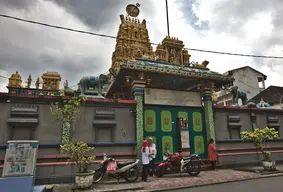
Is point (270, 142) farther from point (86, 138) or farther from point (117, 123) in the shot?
point (86, 138)

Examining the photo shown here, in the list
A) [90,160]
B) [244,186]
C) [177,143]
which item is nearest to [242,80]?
[177,143]

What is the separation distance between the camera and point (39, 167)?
8.11m

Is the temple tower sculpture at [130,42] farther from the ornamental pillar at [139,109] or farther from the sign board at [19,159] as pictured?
the sign board at [19,159]

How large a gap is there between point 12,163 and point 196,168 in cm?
781

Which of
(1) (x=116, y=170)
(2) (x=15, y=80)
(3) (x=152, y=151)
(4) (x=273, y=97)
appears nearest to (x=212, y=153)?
(3) (x=152, y=151)

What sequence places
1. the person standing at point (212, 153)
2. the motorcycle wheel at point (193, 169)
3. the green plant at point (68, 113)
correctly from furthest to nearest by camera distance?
1. the person standing at point (212, 153)
2. the motorcycle wheel at point (193, 169)
3. the green plant at point (68, 113)

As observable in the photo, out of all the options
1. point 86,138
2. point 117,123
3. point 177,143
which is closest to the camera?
point 86,138

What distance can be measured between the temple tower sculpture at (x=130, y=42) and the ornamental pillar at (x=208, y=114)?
25103 millimetres

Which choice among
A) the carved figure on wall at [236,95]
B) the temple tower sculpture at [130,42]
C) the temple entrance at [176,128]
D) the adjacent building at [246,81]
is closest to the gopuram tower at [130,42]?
the temple tower sculpture at [130,42]

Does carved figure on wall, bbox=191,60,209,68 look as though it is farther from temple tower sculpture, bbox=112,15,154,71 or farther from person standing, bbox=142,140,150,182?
temple tower sculpture, bbox=112,15,154,71

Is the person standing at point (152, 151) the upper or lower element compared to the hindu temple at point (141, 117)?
lower

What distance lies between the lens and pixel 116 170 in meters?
7.99

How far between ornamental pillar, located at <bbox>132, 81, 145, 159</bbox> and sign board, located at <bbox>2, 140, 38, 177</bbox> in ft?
16.0

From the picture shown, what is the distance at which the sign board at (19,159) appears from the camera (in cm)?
598
